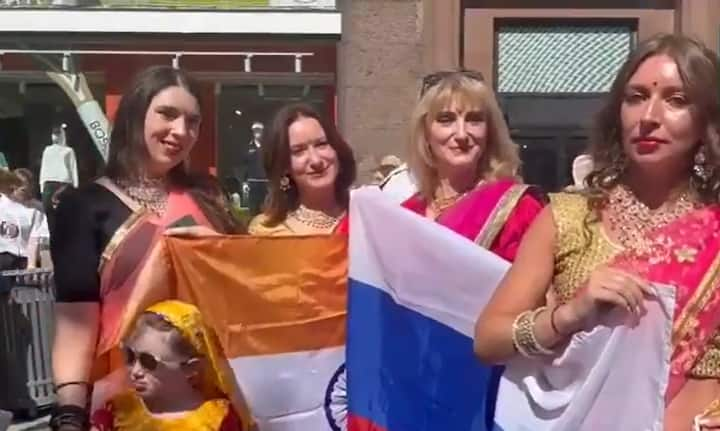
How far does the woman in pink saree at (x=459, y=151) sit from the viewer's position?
3326mm

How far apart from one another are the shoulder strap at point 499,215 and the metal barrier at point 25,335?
212 inches

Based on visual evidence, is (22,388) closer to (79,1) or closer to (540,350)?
(79,1)

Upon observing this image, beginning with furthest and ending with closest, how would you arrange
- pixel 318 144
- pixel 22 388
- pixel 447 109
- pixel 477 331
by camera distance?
1. pixel 22 388
2. pixel 318 144
3. pixel 447 109
4. pixel 477 331

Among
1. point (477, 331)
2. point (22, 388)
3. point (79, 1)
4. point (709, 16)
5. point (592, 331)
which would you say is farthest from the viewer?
point (79, 1)

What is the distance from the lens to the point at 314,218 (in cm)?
Result: 406

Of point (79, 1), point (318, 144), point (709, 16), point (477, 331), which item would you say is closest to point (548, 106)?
point (709, 16)

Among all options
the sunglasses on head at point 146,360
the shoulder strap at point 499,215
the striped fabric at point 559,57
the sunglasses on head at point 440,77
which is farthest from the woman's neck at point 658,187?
the striped fabric at point 559,57

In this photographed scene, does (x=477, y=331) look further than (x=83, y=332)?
No

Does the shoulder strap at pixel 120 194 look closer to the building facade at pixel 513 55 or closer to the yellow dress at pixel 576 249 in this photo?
the yellow dress at pixel 576 249

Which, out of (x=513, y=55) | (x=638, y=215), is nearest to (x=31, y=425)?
(x=513, y=55)

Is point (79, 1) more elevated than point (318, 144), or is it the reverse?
point (79, 1)

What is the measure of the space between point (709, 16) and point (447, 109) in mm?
5940

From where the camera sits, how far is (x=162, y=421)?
3.24m

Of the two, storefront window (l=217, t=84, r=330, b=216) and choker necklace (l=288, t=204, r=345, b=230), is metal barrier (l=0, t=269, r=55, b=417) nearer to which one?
storefront window (l=217, t=84, r=330, b=216)
